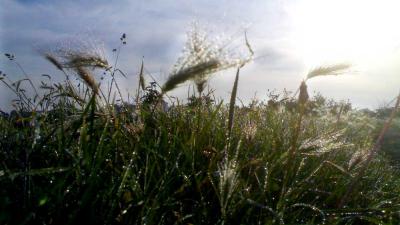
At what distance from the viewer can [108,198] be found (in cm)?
175

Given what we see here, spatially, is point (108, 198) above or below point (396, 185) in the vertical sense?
above

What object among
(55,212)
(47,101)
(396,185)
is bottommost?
(396,185)

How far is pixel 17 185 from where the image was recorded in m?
1.84

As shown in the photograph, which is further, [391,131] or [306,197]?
[391,131]

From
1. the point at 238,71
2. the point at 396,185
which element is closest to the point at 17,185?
the point at 238,71

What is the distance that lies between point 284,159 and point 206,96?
68.2 inches

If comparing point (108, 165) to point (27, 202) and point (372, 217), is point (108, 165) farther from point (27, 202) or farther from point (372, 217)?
point (372, 217)

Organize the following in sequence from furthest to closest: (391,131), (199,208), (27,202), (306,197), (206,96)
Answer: (391,131) < (206,96) < (306,197) < (199,208) < (27,202)

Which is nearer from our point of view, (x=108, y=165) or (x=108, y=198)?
(x=108, y=198)

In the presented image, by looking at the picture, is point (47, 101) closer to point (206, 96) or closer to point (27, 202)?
point (206, 96)

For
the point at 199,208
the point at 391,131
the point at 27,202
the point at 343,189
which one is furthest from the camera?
the point at 391,131

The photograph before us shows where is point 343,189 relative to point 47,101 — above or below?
below

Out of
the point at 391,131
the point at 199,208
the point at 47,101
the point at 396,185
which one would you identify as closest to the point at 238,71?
the point at 199,208

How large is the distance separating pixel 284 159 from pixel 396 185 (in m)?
1.79
